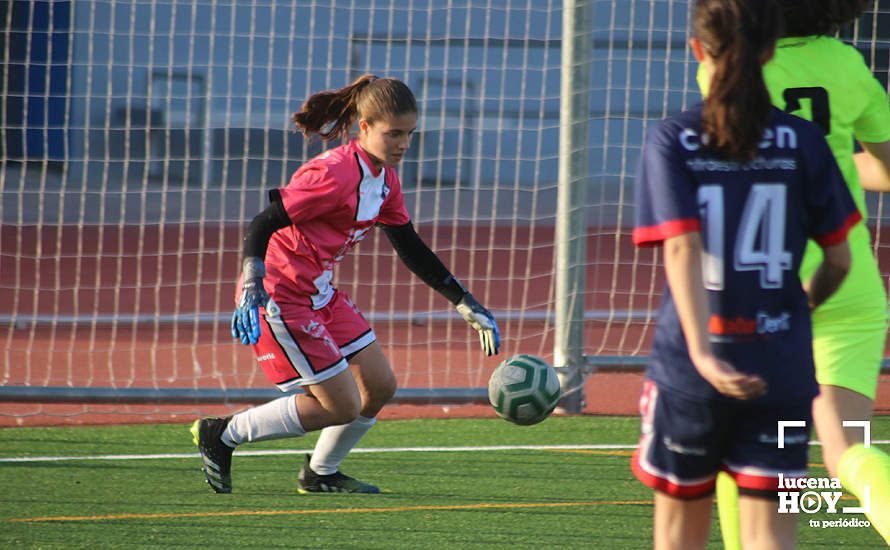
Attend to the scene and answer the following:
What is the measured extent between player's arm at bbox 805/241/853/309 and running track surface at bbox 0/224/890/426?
4.11 meters

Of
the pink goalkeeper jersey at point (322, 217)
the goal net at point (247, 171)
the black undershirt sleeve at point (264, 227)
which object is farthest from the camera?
the goal net at point (247, 171)

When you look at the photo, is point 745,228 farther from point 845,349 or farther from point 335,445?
point 335,445

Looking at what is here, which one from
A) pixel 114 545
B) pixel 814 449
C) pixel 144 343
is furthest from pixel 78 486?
pixel 144 343

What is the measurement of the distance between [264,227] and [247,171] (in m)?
11.5

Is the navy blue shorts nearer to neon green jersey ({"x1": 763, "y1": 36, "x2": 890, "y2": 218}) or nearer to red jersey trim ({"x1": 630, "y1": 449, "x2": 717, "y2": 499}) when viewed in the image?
red jersey trim ({"x1": 630, "y1": 449, "x2": 717, "y2": 499})

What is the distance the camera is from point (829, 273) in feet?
8.07

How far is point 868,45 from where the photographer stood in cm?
772

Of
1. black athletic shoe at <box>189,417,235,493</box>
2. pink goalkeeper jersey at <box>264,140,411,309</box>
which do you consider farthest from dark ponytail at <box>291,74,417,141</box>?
black athletic shoe at <box>189,417,235,493</box>

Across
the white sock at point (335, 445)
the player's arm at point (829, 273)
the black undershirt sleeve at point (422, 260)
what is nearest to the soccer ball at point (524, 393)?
the black undershirt sleeve at point (422, 260)

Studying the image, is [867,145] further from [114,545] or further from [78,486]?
[78,486]

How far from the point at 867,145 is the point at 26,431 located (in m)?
4.50

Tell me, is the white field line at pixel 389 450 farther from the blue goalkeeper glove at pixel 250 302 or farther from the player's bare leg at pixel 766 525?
the player's bare leg at pixel 766 525

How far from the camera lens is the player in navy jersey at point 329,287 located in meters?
4.38

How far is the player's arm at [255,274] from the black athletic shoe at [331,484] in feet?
2.61
